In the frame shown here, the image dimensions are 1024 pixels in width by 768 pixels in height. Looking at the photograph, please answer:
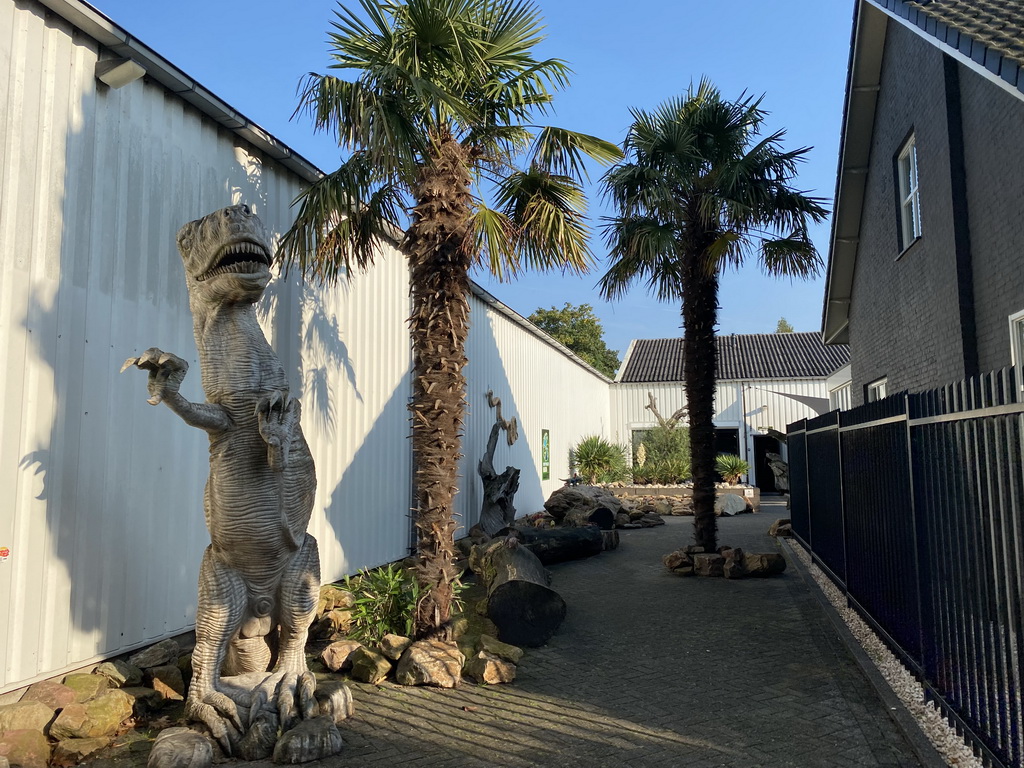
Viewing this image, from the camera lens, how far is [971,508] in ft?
11.8

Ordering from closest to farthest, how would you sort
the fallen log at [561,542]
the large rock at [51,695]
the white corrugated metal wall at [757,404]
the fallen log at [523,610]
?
the large rock at [51,695]
the fallen log at [523,610]
the fallen log at [561,542]
the white corrugated metal wall at [757,404]

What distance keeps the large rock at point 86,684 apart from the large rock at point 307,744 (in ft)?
4.85

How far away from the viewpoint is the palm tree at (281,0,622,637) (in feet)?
19.7

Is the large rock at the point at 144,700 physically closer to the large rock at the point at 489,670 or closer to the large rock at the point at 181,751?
the large rock at the point at 181,751

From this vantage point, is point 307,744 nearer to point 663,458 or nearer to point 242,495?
point 242,495

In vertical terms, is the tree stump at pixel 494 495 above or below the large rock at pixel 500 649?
above

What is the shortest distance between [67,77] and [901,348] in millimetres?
9918

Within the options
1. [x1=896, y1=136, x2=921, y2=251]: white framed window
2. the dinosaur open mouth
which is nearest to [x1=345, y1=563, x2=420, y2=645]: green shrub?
the dinosaur open mouth

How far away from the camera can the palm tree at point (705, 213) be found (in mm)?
10016

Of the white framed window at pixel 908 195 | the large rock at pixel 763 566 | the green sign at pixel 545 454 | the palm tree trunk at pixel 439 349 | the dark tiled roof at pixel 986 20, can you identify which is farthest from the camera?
the green sign at pixel 545 454

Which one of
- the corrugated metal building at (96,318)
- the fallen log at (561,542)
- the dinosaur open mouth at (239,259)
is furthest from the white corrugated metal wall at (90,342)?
the fallen log at (561,542)

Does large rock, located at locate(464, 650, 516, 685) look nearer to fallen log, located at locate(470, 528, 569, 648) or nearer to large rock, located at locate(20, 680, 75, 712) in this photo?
fallen log, located at locate(470, 528, 569, 648)

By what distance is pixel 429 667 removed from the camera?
5254mm

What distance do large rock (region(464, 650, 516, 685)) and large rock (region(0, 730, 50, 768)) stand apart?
2710mm
